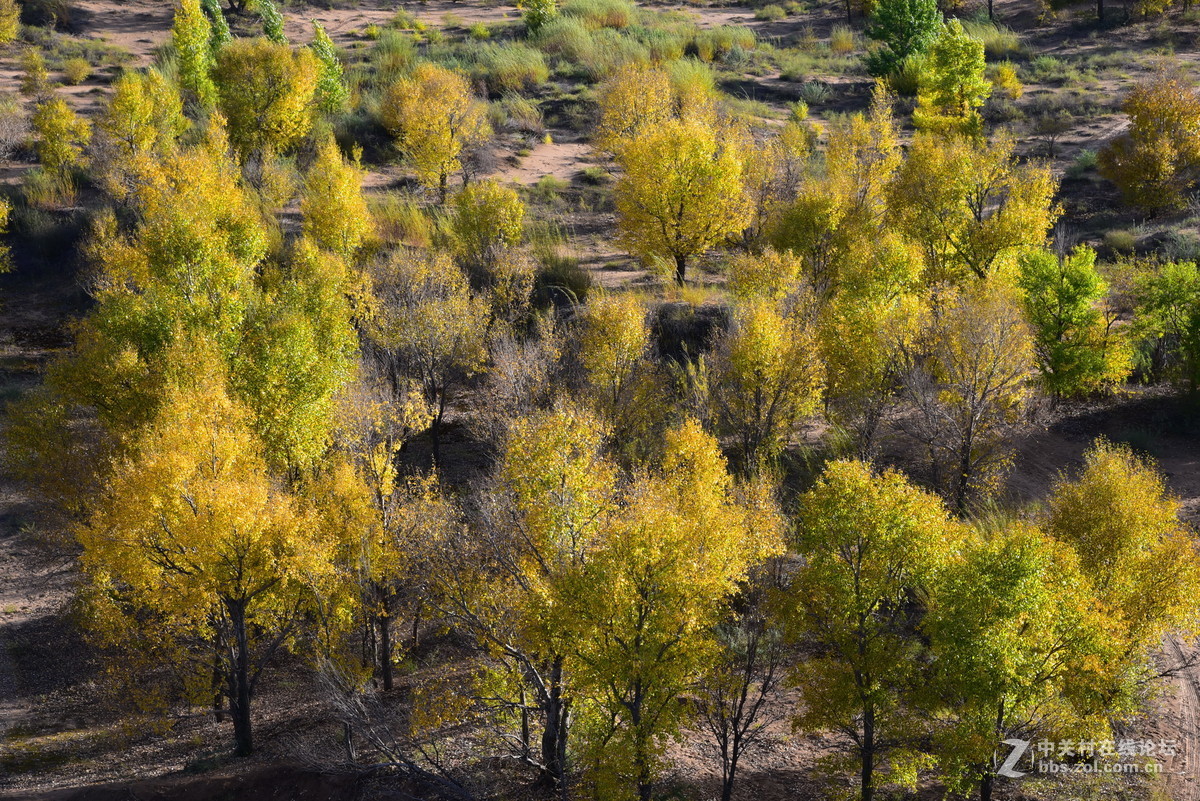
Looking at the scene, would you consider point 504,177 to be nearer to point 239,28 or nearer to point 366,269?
point 366,269

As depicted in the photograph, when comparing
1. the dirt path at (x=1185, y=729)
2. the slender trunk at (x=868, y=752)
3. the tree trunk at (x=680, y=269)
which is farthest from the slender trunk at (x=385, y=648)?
the tree trunk at (x=680, y=269)

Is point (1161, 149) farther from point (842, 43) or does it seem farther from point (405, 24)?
point (405, 24)

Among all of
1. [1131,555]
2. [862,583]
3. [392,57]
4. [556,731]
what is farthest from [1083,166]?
[556,731]

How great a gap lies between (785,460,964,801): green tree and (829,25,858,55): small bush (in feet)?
269

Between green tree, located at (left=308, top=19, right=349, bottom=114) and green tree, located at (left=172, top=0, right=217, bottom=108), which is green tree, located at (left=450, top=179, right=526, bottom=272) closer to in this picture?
green tree, located at (left=308, top=19, right=349, bottom=114)

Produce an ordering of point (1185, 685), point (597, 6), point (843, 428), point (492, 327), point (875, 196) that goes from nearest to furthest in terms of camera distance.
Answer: point (1185, 685), point (843, 428), point (492, 327), point (875, 196), point (597, 6)

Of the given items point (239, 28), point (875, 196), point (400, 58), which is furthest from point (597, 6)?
point (875, 196)

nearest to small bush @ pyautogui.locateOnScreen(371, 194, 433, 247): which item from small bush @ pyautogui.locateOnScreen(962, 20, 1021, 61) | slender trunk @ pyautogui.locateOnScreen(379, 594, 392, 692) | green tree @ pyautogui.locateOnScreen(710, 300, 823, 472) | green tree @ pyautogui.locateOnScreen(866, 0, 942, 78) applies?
green tree @ pyautogui.locateOnScreen(710, 300, 823, 472)

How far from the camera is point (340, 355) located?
127ft

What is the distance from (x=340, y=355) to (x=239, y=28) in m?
70.1

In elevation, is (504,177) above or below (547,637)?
above

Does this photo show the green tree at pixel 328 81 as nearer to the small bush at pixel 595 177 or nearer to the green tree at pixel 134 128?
the green tree at pixel 134 128

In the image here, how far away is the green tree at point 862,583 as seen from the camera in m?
24.0

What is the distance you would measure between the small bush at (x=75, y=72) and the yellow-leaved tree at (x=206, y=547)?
210ft
